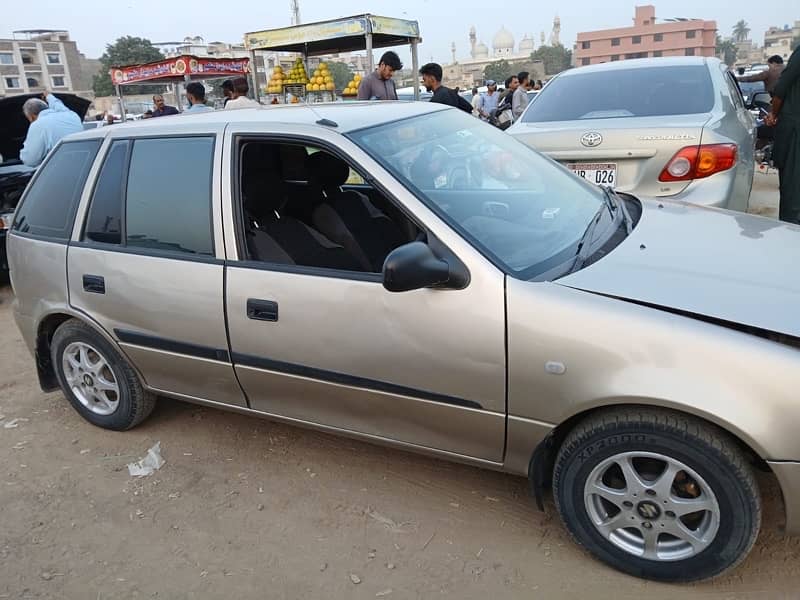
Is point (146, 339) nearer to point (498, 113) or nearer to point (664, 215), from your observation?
point (664, 215)

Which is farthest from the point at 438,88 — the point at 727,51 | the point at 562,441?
the point at 727,51

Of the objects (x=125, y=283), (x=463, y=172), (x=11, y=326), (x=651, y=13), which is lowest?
(x=11, y=326)

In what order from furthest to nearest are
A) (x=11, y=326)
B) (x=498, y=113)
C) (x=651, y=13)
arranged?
1. (x=651, y=13)
2. (x=498, y=113)
3. (x=11, y=326)

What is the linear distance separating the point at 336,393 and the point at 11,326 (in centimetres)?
421

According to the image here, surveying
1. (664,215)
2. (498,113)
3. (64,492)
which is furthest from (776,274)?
(498,113)

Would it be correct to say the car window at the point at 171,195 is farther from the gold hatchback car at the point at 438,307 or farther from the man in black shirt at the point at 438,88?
the man in black shirt at the point at 438,88

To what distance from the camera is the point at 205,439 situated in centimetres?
354

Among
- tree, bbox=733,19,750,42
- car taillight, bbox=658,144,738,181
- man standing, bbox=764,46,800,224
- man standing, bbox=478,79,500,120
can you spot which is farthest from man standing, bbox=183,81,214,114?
tree, bbox=733,19,750,42

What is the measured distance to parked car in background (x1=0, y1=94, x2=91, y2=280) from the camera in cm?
652

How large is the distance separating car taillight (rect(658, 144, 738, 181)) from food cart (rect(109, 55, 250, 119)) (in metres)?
12.6

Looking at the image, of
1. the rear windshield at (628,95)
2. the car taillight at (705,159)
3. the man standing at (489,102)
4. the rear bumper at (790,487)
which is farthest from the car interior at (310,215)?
the man standing at (489,102)

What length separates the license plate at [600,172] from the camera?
4391 mm

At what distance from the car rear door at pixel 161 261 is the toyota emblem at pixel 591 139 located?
257cm

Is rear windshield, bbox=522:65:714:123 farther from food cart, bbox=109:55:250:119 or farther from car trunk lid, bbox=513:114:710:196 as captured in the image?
food cart, bbox=109:55:250:119
